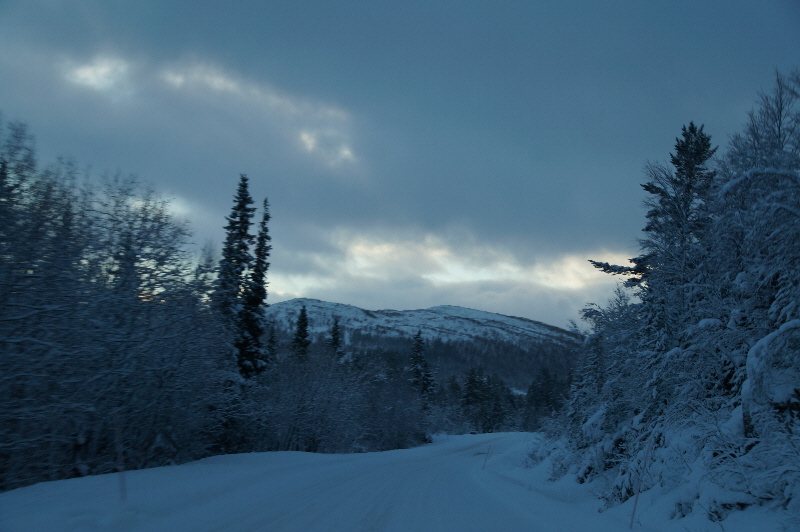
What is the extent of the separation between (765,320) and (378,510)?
28.2 feet

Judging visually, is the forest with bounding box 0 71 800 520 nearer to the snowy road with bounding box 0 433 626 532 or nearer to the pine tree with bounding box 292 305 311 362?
the snowy road with bounding box 0 433 626 532

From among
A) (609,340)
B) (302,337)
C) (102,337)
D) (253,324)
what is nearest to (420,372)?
(302,337)

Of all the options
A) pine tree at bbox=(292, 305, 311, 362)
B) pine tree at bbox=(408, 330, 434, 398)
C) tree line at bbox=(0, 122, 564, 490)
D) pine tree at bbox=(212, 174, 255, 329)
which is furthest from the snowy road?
pine tree at bbox=(408, 330, 434, 398)

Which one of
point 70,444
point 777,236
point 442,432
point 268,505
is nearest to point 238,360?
point 70,444

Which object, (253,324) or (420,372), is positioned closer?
(253,324)

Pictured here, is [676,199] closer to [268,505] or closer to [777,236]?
[777,236]

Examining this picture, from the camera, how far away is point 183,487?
9359mm

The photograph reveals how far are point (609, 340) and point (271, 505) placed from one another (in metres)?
14.7

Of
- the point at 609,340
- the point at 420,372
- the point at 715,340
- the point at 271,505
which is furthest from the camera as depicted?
the point at 420,372

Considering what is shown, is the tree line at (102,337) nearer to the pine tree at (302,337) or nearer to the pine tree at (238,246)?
the pine tree at (238,246)

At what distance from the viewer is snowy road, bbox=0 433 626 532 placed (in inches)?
260

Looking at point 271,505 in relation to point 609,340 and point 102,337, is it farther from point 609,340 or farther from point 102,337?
point 609,340

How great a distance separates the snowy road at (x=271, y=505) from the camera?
6.60m

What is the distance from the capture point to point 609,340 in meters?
18.7
